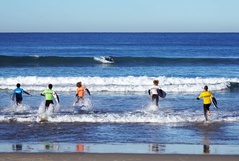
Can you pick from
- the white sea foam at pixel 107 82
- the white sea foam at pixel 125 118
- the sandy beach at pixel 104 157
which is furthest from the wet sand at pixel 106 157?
the white sea foam at pixel 107 82

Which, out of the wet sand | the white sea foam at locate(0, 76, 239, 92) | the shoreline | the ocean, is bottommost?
the wet sand

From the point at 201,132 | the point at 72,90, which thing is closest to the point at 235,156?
the point at 201,132

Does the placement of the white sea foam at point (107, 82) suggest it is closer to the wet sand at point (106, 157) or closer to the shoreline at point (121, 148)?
the shoreline at point (121, 148)

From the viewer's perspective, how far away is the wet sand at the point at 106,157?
12.3 metres

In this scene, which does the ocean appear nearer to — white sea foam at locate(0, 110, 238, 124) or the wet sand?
white sea foam at locate(0, 110, 238, 124)

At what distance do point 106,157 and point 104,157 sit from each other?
51 mm

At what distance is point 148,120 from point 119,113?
1.88 m

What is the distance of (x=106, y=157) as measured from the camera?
1255 cm

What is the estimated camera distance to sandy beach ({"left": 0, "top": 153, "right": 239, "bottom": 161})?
486 inches

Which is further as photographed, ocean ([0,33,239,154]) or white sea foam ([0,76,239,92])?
white sea foam ([0,76,239,92])

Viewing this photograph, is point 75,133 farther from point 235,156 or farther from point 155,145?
point 235,156

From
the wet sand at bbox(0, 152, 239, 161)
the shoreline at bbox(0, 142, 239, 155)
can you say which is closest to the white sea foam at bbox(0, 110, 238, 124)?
the shoreline at bbox(0, 142, 239, 155)

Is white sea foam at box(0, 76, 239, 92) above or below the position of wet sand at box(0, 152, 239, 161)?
above

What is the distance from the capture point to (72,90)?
2839 centimetres
